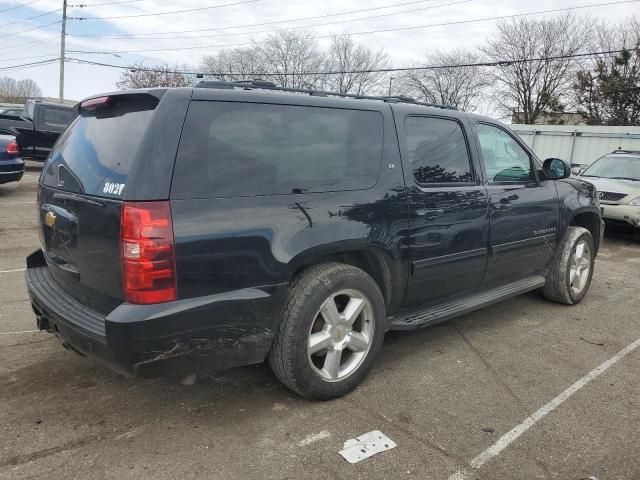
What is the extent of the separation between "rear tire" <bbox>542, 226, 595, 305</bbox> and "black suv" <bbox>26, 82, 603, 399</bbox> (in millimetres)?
1435

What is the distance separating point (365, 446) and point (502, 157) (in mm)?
2768

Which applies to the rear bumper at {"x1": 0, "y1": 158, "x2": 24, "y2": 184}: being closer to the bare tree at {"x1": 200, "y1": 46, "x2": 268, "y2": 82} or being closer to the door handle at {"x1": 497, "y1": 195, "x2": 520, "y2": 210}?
the door handle at {"x1": 497, "y1": 195, "x2": 520, "y2": 210}

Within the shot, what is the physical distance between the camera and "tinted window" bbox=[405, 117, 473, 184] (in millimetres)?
3547

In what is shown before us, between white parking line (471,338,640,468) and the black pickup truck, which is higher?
the black pickup truck

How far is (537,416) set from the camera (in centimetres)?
302

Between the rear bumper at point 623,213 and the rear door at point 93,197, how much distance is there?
8360mm

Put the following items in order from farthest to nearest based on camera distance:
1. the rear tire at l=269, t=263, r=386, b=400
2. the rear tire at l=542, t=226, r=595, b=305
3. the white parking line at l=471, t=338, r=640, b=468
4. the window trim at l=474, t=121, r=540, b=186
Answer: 1. the rear tire at l=542, t=226, r=595, b=305
2. the window trim at l=474, t=121, r=540, b=186
3. the rear tire at l=269, t=263, r=386, b=400
4. the white parking line at l=471, t=338, r=640, b=468

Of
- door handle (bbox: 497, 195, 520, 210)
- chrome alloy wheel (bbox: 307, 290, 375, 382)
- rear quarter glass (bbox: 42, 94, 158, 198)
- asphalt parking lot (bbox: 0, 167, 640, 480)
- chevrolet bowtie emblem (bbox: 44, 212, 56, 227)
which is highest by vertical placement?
rear quarter glass (bbox: 42, 94, 158, 198)

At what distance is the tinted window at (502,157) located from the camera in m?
4.15

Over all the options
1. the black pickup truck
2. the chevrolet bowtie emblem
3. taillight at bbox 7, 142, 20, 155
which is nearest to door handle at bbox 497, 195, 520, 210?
the chevrolet bowtie emblem

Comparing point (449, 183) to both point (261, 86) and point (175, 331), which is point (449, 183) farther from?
point (175, 331)

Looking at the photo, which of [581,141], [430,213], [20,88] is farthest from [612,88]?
[20,88]

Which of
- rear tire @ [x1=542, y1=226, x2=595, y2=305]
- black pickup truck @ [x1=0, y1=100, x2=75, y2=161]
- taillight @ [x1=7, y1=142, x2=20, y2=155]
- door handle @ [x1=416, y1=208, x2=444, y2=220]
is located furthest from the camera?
black pickup truck @ [x1=0, y1=100, x2=75, y2=161]

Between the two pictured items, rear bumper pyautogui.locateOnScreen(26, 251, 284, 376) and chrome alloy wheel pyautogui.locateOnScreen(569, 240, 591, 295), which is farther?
chrome alloy wheel pyautogui.locateOnScreen(569, 240, 591, 295)
